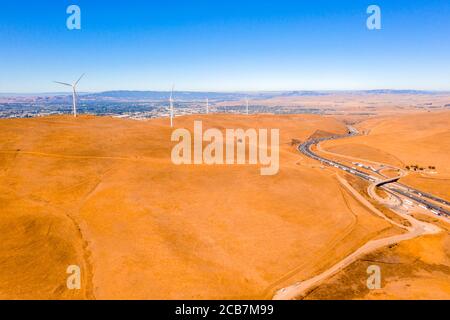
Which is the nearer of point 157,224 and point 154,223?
point 157,224

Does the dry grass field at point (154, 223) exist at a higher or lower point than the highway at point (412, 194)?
higher

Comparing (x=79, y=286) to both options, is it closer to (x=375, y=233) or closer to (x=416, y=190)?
(x=375, y=233)

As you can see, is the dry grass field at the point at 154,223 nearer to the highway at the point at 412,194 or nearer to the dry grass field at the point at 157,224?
the dry grass field at the point at 157,224

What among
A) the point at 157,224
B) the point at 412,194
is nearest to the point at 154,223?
the point at 157,224

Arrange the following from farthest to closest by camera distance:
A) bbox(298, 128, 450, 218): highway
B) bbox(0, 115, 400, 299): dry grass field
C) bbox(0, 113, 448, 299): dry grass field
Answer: bbox(298, 128, 450, 218): highway → bbox(0, 115, 400, 299): dry grass field → bbox(0, 113, 448, 299): dry grass field

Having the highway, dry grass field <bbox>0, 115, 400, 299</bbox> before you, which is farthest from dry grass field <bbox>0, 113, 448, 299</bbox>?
the highway

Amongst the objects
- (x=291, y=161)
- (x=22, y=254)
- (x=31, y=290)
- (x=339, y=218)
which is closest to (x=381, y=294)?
(x=339, y=218)

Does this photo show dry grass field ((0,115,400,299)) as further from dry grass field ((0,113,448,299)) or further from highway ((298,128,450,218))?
highway ((298,128,450,218))

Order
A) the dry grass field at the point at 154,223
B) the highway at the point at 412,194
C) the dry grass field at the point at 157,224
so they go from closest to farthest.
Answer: the dry grass field at the point at 157,224
the dry grass field at the point at 154,223
the highway at the point at 412,194

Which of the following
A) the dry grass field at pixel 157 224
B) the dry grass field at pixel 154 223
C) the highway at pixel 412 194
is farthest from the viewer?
the highway at pixel 412 194

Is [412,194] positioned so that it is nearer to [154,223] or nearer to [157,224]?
[157,224]

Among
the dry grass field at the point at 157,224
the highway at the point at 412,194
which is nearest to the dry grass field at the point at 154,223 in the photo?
the dry grass field at the point at 157,224
